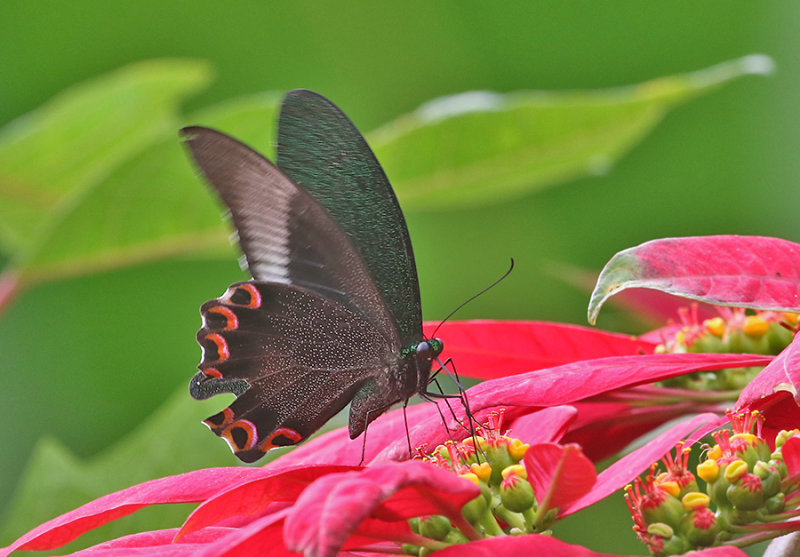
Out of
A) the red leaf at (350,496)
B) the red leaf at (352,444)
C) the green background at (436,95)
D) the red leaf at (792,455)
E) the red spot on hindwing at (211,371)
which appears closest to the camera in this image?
the red leaf at (350,496)

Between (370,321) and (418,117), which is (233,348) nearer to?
(370,321)

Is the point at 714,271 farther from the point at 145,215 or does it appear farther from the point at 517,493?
the point at 145,215

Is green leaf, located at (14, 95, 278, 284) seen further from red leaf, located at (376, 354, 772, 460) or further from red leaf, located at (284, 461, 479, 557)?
red leaf, located at (284, 461, 479, 557)

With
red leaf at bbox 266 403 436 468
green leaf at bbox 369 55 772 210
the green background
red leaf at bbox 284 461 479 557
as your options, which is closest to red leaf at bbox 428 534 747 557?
red leaf at bbox 284 461 479 557

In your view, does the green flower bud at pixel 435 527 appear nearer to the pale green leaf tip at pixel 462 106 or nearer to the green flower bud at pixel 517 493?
the green flower bud at pixel 517 493

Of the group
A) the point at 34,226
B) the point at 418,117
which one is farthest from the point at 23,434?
the point at 418,117

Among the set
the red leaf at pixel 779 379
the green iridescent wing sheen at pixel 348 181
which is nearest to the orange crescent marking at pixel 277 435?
the green iridescent wing sheen at pixel 348 181
